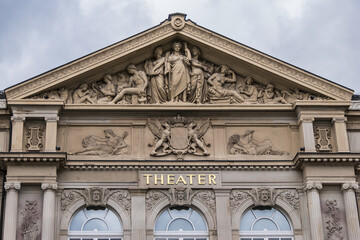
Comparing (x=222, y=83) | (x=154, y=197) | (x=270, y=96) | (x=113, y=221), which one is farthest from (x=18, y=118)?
(x=270, y=96)

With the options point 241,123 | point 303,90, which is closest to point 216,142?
point 241,123

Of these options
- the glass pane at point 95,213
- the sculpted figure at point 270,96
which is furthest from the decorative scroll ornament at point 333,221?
the glass pane at point 95,213

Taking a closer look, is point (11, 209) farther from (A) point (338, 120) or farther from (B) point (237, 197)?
(A) point (338, 120)

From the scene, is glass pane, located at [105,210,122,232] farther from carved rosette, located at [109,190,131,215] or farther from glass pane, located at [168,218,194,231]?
glass pane, located at [168,218,194,231]

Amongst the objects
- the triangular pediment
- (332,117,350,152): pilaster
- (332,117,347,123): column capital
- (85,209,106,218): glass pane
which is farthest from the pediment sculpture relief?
(85,209,106,218): glass pane

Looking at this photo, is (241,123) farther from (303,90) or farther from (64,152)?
(64,152)

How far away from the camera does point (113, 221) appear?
31.7m

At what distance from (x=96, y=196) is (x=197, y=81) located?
246 inches

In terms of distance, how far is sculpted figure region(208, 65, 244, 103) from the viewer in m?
33.7

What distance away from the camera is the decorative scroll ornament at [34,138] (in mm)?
31984

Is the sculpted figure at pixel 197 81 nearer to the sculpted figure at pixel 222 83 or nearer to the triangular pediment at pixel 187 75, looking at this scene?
the triangular pediment at pixel 187 75

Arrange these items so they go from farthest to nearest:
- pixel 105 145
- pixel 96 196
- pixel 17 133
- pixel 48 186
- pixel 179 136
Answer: pixel 179 136 → pixel 105 145 → pixel 17 133 → pixel 96 196 → pixel 48 186

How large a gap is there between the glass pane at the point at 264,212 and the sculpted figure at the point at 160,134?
4.18m

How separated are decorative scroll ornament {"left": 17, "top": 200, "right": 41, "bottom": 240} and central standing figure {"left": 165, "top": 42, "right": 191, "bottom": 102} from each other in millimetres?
7009
